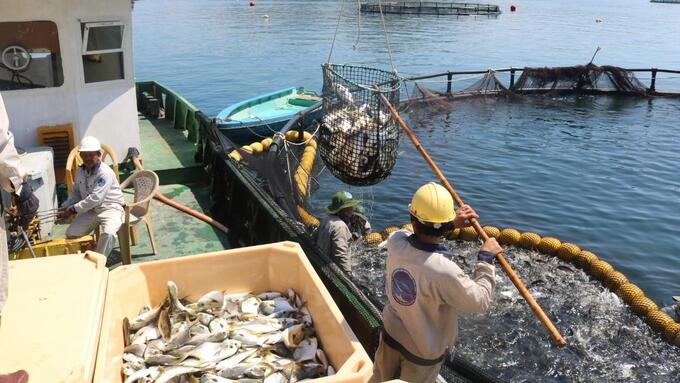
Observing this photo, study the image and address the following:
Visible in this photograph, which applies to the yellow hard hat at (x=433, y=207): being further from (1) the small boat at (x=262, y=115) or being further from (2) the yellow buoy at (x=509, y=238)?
(1) the small boat at (x=262, y=115)

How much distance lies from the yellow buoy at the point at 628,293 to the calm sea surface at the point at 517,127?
131cm

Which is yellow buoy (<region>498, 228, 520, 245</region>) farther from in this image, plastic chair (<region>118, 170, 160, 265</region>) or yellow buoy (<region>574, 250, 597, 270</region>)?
plastic chair (<region>118, 170, 160, 265</region>)

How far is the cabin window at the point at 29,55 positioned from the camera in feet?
22.5

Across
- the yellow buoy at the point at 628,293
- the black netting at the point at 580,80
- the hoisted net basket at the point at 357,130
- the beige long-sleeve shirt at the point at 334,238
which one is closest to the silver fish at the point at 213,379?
the beige long-sleeve shirt at the point at 334,238

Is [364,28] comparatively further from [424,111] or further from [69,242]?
[69,242]

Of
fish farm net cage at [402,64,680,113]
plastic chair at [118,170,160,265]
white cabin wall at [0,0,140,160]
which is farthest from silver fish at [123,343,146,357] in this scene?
fish farm net cage at [402,64,680,113]

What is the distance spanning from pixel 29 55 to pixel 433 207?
6.12 meters

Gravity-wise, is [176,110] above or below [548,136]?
above

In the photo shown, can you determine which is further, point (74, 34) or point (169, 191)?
point (169, 191)

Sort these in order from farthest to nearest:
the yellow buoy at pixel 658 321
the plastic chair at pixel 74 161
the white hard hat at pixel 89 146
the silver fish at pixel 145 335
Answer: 1. the yellow buoy at pixel 658 321
2. the plastic chair at pixel 74 161
3. the white hard hat at pixel 89 146
4. the silver fish at pixel 145 335

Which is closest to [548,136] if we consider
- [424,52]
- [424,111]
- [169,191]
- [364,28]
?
[424,111]

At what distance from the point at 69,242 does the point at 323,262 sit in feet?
8.31

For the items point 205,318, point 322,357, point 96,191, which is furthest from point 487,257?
point 96,191

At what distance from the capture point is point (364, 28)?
172 ft
